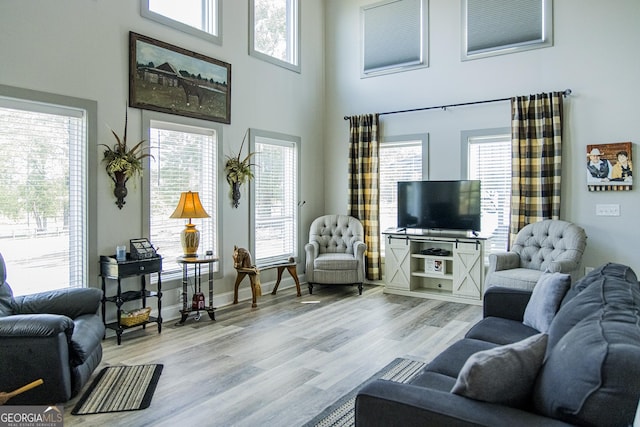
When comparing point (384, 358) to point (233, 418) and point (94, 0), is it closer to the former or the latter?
point (233, 418)

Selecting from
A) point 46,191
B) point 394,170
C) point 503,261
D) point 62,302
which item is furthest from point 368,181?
point 62,302

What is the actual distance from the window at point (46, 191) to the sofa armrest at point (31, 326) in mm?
1181

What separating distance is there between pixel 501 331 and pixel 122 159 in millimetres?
3697

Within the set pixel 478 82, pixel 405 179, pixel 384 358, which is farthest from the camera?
pixel 405 179

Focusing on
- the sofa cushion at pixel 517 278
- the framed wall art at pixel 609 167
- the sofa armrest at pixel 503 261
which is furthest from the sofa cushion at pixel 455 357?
the framed wall art at pixel 609 167

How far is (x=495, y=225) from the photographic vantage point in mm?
6082

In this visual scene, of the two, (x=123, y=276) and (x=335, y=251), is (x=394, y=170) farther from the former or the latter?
(x=123, y=276)

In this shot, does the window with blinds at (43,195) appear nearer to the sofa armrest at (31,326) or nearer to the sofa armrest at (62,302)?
the sofa armrest at (62,302)

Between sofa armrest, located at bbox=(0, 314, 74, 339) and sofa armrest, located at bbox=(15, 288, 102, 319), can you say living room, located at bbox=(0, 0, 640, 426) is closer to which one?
sofa armrest, located at bbox=(15, 288, 102, 319)

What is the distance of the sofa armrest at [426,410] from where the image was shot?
1.46 meters

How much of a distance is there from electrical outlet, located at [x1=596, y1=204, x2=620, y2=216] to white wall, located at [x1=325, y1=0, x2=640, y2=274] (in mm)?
42

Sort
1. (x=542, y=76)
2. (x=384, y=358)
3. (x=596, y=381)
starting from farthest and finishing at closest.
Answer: (x=542, y=76) < (x=384, y=358) < (x=596, y=381)

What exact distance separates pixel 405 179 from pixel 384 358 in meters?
3.48

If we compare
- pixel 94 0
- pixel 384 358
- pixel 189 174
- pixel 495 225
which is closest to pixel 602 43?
pixel 495 225
